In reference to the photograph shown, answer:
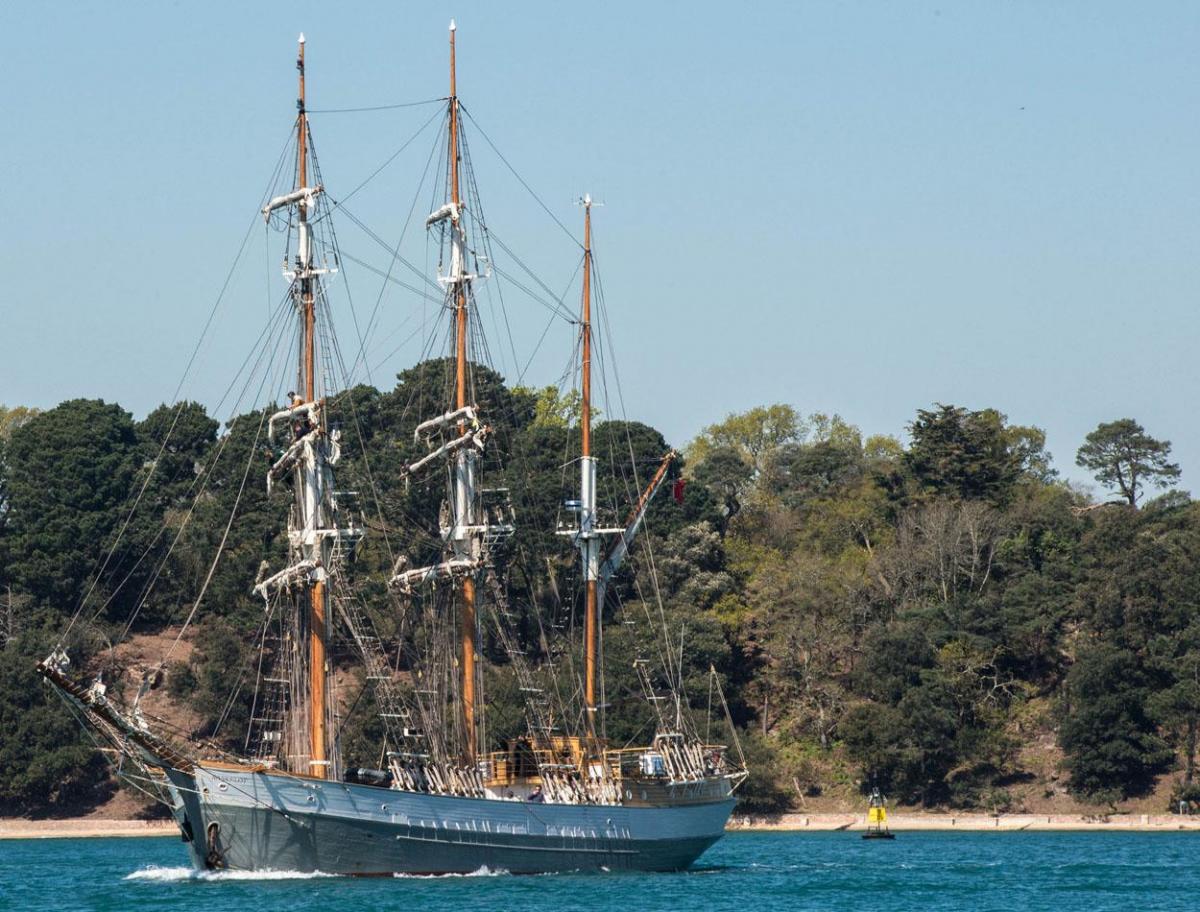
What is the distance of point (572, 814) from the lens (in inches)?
2872

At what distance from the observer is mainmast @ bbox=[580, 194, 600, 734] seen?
7988 cm

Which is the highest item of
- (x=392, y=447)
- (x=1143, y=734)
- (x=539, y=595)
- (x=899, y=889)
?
(x=392, y=447)

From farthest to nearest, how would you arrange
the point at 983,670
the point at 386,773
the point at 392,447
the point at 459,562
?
1. the point at 392,447
2. the point at 983,670
3. the point at 459,562
4. the point at 386,773

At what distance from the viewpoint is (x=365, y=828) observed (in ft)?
221

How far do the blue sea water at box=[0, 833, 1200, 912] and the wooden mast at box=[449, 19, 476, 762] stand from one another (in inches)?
302

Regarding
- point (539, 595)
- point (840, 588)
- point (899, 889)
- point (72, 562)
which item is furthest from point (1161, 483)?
point (899, 889)

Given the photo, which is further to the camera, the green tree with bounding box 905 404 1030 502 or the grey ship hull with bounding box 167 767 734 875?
the green tree with bounding box 905 404 1030 502

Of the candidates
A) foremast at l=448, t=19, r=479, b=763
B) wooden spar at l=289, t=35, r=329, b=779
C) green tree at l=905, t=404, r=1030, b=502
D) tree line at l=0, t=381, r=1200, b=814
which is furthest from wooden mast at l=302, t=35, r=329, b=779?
green tree at l=905, t=404, r=1030, b=502

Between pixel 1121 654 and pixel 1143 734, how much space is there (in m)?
4.14

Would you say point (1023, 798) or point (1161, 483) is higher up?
point (1161, 483)

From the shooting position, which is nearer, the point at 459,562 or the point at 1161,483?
the point at 459,562

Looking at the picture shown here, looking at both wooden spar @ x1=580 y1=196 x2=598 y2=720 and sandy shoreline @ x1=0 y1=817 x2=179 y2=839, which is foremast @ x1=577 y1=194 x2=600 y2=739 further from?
sandy shoreline @ x1=0 y1=817 x2=179 y2=839

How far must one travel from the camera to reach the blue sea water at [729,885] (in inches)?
2491

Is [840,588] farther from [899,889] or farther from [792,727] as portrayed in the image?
[899,889]
